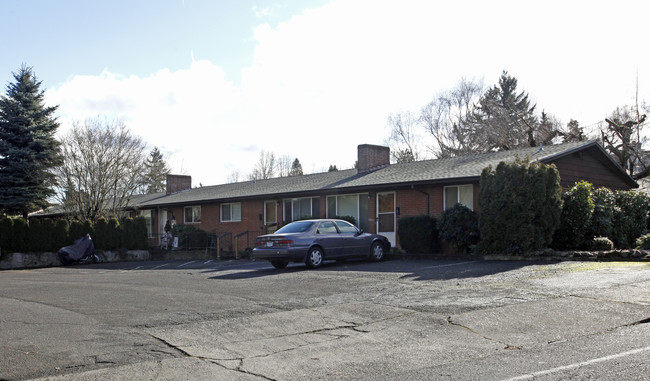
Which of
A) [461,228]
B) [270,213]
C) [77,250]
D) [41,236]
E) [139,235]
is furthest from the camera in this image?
[139,235]

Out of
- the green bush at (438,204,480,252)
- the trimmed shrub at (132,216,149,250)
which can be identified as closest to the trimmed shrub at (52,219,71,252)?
the trimmed shrub at (132,216,149,250)

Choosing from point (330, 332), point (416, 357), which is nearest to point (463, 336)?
point (416, 357)

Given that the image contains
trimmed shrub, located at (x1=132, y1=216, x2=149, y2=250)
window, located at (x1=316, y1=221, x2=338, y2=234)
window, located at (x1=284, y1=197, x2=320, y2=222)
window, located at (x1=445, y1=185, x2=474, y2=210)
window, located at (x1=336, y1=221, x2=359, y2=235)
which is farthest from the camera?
trimmed shrub, located at (x1=132, y1=216, x2=149, y2=250)

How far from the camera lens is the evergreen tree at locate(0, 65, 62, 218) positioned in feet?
103

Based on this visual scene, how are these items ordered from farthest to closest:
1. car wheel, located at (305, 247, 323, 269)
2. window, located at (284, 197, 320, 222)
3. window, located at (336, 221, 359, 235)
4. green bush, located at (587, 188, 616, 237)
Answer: window, located at (284, 197, 320, 222)
window, located at (336, 221, 359, 235)
green bush, located at (587, 188, 616, 237)
car wheel, located at (305, 247, 323, 269)

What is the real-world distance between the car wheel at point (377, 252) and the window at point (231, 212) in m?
12.4

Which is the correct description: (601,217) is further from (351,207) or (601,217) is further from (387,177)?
(351,207)

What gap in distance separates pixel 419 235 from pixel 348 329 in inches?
448

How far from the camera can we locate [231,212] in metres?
29.4

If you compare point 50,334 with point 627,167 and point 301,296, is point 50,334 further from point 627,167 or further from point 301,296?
point 627,167

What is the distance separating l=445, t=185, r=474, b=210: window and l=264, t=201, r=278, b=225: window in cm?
955

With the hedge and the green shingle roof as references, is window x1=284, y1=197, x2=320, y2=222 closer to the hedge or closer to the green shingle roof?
the green shingle roof

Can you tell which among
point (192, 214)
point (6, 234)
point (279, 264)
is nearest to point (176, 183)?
point (192, 214)

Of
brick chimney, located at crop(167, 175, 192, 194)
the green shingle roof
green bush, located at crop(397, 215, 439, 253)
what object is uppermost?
brick chimney, located at crop(167, 175, 192, 194)
